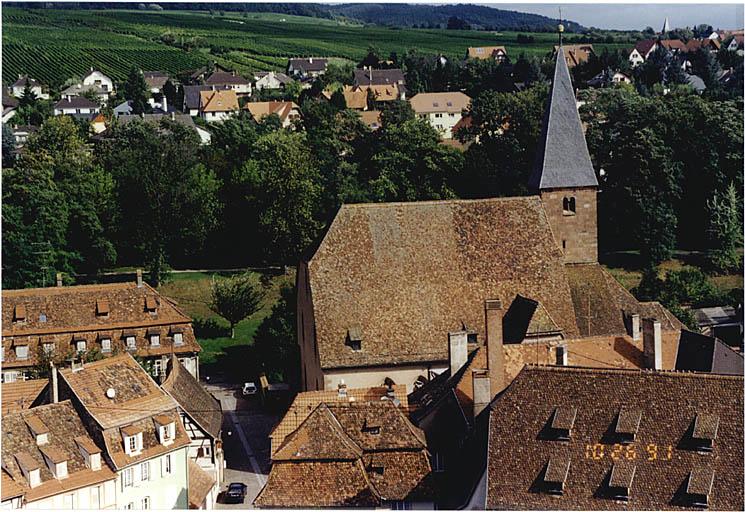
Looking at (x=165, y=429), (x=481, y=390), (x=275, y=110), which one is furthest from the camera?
(x=275, y=110)

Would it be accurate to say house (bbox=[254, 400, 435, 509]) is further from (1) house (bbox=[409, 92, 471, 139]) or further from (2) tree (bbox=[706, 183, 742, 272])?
(1) house (bbox=[409, 92, 471, 139])

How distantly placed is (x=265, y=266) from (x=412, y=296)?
34808 millimetres

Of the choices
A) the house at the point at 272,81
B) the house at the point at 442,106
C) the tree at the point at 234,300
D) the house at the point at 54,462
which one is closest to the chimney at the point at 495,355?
the house at the point at 54,462

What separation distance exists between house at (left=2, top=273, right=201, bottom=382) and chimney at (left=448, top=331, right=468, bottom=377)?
60.1 ft

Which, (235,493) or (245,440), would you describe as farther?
(245,440)

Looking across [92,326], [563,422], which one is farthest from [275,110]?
[563,422]

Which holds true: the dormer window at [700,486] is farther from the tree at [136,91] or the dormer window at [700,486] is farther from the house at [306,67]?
the house at [306,67]

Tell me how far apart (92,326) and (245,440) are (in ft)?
36.5

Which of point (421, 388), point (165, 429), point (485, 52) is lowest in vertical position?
point (165, 429)

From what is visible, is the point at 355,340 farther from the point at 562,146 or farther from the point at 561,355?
the point at 562,146

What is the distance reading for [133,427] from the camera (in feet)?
125

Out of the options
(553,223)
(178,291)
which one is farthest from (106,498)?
(178,291)

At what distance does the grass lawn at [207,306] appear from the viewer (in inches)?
2552

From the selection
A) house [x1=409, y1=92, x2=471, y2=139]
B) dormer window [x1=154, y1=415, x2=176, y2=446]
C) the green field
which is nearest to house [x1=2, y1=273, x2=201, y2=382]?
dormer window [x1=154, y1=415, x2=176, y2=446]
